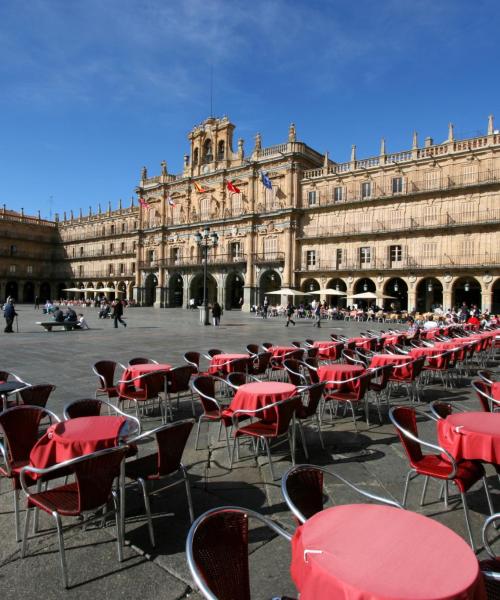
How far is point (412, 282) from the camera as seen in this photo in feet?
98.5

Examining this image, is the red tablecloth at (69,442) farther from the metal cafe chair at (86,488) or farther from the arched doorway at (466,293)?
the arched doorway at (466,293)

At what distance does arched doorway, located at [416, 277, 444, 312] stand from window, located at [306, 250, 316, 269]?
8.40 metres

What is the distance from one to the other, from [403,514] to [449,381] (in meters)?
7.33

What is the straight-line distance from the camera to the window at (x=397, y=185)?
30.9 m

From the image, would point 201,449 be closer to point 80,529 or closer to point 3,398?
point 80,529

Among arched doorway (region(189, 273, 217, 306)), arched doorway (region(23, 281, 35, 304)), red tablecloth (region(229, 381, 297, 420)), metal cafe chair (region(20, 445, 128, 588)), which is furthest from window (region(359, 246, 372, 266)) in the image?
arched doorway (region(23, 281, 35, 304))

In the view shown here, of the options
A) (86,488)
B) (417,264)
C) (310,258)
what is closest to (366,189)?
(310,258)

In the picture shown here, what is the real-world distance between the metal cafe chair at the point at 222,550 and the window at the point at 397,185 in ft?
105

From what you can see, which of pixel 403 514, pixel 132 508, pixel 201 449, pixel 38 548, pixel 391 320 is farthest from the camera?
pixel 391 320

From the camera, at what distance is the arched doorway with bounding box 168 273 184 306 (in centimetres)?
4481

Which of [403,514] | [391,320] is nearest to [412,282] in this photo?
[391,320]

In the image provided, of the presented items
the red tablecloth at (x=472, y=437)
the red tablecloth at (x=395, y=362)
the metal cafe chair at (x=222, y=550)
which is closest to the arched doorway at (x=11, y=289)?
the red tablecloth at (x=395, y=362)

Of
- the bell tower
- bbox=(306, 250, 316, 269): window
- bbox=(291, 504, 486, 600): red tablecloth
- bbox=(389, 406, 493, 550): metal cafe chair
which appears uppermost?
the bell tower

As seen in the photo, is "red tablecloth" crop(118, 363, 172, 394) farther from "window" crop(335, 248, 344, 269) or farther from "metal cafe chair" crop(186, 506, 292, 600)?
"window" crop(335, 248, 344, 269)
